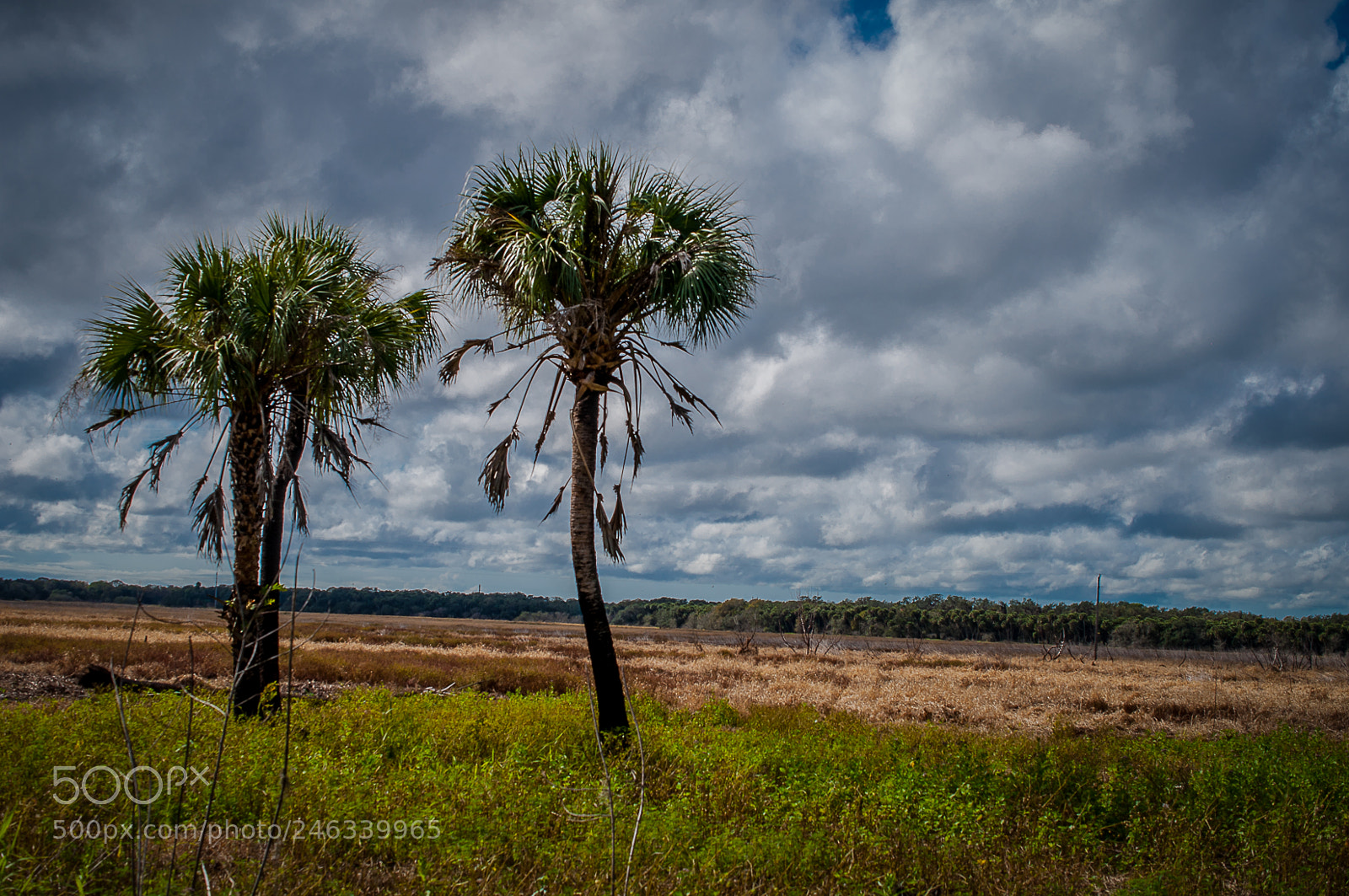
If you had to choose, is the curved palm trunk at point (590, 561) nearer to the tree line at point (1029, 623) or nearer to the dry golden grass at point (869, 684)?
the dry golden grass at point (869, 684)

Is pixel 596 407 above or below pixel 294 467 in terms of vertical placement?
above

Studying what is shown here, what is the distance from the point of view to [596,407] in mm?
9141

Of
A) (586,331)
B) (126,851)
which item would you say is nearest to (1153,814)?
(586,331)

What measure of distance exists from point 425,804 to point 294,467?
6616 mm

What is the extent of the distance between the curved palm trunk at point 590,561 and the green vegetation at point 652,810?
583 mm

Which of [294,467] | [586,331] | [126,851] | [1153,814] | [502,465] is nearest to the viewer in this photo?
[126,851]

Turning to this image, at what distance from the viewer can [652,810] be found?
237 inches

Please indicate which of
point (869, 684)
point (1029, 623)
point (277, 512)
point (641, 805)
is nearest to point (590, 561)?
point (277, 512)

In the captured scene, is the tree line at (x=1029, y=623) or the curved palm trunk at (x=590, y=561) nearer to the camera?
the curved palm trunk at (x=590, y=561)

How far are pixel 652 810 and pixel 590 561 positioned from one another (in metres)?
3.33

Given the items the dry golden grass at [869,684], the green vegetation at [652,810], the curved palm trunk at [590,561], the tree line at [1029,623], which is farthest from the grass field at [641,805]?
the tree line at [1029,623]

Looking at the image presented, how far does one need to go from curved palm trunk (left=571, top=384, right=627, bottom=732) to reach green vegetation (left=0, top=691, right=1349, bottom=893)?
23.0 inches

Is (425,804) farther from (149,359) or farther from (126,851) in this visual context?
(149,359)

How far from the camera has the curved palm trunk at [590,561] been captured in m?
8.45
